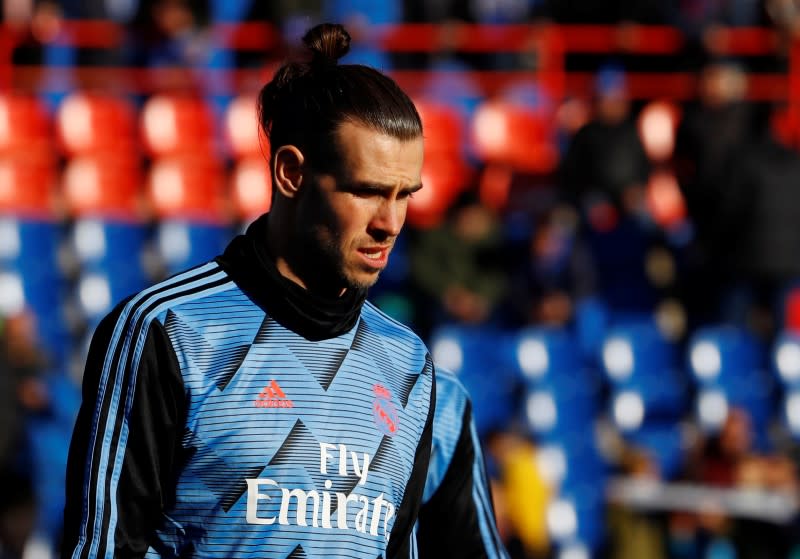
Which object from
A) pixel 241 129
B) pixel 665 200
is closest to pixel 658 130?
pixel 665 200

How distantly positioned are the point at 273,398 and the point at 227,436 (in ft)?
0.37

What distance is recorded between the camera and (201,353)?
2.41 metres

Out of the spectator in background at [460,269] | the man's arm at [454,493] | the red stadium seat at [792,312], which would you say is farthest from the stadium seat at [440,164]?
the man's arm at [454,493]

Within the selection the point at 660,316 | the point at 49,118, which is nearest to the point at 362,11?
the point at 49,118

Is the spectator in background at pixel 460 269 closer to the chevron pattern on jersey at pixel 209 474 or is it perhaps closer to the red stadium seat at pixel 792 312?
the red stadium seat at pixel 792 312

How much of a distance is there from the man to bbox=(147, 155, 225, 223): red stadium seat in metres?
7.64

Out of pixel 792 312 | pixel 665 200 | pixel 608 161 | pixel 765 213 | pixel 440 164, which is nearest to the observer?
pixel 765 213

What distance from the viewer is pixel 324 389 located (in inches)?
99.0

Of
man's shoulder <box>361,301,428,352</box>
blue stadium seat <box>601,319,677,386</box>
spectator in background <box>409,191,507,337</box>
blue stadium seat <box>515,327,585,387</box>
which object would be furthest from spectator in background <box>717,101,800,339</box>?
man's shoulder <box>361,301,428,352</box>

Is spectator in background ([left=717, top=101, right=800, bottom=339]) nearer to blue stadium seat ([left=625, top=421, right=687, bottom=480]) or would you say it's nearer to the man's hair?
blue stadium seat ([left=625, top=421, right=687, bottom=480])

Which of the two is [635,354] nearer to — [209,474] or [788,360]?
[788,360]

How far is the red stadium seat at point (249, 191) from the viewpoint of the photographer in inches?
393

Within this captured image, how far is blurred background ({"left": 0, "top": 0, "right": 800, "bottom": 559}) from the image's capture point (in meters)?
8.20

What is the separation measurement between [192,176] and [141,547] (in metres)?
8.12
